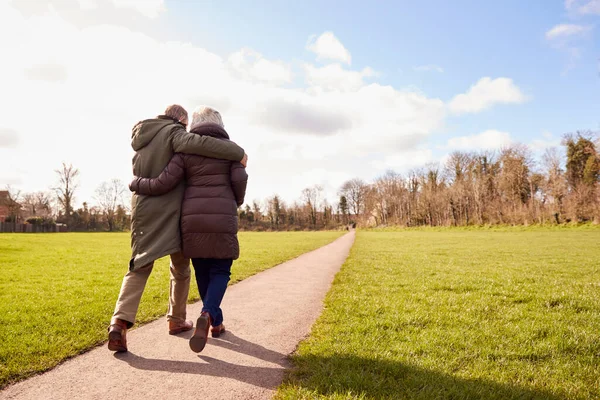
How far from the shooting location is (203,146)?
3.34 meters

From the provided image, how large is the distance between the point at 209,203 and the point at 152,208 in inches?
23.8

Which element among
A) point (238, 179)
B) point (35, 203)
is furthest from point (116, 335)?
point (35, 203)

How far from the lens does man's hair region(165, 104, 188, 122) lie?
12.3 ft

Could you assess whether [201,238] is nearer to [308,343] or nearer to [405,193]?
[308,343]

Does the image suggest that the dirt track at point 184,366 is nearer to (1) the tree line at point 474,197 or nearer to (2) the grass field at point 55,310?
(2) the grass field at point 55,310

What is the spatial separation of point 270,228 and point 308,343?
94019mm

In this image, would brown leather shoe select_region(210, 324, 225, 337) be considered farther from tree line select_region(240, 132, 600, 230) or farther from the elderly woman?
tree line select_region(240, 132, 600, 230)

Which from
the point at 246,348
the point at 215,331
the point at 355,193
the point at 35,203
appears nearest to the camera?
the point at 246,348

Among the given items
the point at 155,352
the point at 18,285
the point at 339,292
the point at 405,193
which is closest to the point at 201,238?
the point at 155,352

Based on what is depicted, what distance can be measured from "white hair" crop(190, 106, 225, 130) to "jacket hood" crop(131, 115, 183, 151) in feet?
0.73

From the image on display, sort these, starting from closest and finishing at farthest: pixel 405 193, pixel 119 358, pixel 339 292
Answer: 1. pixel 119 358
2. pixel 339 292
3. pixel 405 193

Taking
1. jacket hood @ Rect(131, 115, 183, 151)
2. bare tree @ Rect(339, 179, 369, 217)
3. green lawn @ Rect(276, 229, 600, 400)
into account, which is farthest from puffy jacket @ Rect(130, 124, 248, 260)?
bare tree @ Rect(339, 179, 369, 217)

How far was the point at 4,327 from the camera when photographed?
14.2ft

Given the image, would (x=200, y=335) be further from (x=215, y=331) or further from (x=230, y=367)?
(x=215, y=331)
